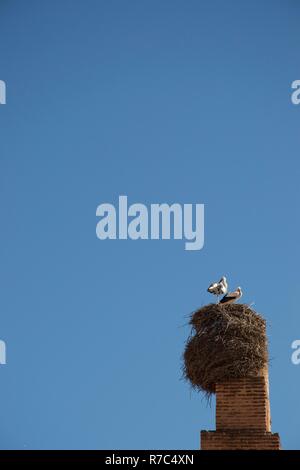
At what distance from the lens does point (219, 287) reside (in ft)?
107

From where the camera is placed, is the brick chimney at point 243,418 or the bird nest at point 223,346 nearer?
the brick chimney at point 243,418

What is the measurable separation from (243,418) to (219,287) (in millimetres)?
2968

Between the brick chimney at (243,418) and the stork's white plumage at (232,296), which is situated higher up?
the stork's white plumage at (232,296)

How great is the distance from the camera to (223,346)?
30.5 metres

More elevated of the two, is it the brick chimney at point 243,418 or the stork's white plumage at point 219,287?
the stork's white plumage at point 219,287

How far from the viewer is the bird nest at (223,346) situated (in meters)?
30.5

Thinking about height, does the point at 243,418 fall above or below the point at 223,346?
below

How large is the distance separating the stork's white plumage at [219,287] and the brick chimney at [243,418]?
229cm

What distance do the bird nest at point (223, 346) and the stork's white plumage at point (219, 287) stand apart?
1.48m

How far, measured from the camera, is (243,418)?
30.3 metres

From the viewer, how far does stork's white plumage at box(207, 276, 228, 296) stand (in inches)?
1283

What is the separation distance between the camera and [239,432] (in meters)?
30.1
